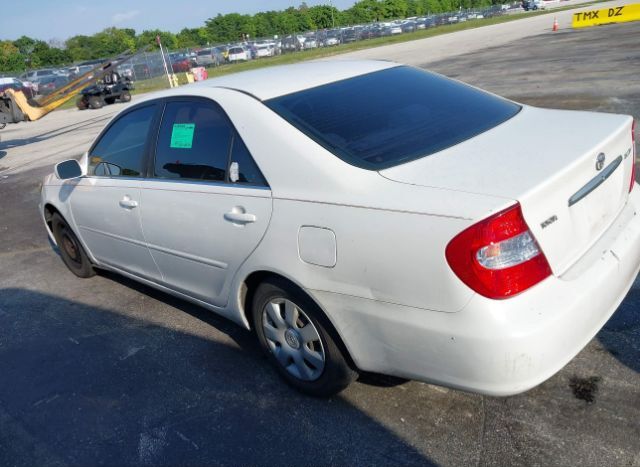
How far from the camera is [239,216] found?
2891 millimetres

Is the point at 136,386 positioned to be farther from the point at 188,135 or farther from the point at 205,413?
the point at 188,135

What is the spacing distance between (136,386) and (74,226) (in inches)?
75.7

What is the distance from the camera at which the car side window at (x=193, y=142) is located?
3.11 metres

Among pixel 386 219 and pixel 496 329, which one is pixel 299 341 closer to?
pixel 386 219

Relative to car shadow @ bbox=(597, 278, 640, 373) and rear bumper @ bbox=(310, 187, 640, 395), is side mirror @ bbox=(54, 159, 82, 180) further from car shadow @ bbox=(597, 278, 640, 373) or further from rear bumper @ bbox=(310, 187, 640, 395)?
car shadow @ bbox=(597, 278, 640, 373)

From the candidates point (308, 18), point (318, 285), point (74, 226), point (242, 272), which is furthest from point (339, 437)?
point (308, 18)

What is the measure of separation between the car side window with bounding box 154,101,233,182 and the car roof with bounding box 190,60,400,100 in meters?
0.20

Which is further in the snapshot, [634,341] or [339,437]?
[634,341]

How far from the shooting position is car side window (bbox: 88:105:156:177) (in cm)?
378

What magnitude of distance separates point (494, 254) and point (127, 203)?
260 centimetres

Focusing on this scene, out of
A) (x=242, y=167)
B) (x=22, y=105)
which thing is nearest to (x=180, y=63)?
(x=22, y=105)

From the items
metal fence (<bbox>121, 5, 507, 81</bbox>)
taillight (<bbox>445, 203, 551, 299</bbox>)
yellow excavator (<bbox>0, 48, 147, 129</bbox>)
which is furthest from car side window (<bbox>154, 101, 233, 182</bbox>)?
metal fence (<bbox>121, 5, 507, 81</bbox>)

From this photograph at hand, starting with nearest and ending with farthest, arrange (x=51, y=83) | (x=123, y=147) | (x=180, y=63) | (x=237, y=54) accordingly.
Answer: (x=123, y=147) < (x=51, y=83) < (x=180, y=63) < (x=237, y=54)

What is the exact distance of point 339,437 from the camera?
8.79 ft
